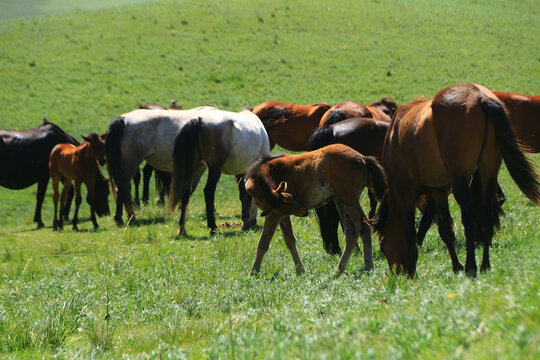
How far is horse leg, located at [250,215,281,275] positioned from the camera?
7.57 meters

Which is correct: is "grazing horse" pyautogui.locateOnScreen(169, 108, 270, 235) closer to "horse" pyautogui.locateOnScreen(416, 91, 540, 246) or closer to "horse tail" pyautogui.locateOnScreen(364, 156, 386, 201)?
"horse tail" pyautogui.locateOnScreen(364, 156, 386, 201)

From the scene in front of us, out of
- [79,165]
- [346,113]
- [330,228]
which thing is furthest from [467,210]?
[79,165]

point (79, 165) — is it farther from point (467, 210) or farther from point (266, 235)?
point (467, 210)

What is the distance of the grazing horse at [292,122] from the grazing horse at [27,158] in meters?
5.93

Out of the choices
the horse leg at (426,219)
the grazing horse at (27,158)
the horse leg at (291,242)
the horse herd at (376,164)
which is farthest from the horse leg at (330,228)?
the grazing horse at (27,158)

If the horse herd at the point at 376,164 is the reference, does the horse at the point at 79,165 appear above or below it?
below

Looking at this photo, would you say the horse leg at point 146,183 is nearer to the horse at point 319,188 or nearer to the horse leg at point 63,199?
the horse leg at point 63,199

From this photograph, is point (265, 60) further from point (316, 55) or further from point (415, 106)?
point (415, 106)

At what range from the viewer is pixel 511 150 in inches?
221

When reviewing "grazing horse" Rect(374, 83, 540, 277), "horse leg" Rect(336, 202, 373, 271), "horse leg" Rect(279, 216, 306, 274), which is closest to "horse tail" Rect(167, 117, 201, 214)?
"horse leg" Rect(279, 216, 306, 274)

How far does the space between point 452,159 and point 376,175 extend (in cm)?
170

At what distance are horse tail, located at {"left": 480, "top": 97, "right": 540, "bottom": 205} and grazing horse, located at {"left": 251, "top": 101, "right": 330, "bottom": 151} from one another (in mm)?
10381

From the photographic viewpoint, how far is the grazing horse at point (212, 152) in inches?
492

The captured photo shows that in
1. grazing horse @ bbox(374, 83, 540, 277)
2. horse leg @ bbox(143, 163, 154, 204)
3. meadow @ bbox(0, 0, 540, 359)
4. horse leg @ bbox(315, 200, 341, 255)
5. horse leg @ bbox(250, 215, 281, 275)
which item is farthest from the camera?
horse leg @ bbox(143, 163, 154, 204)
